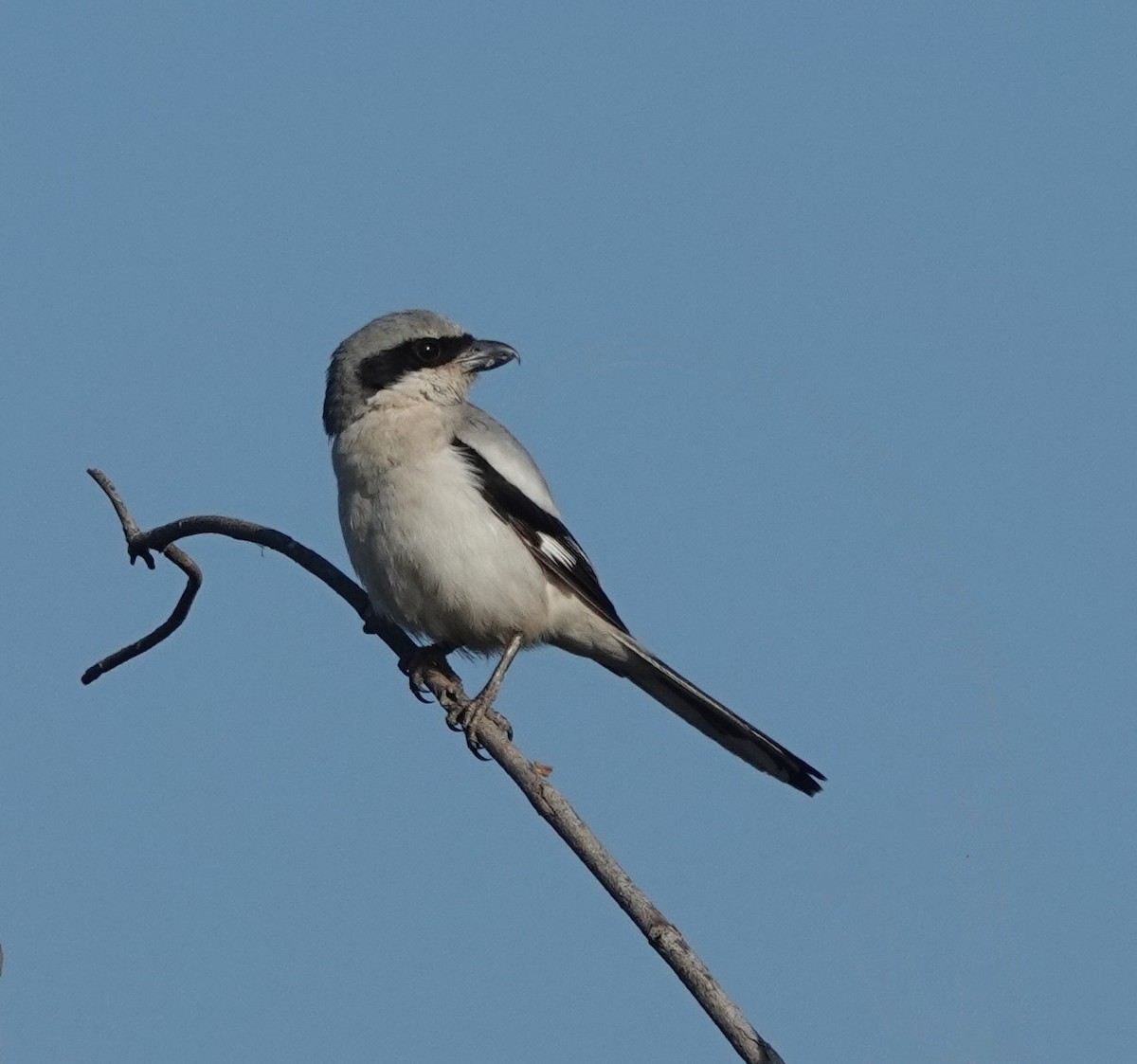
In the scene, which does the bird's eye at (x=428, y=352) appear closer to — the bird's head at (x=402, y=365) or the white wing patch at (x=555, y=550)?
the bird's head at (x=402, y=365)

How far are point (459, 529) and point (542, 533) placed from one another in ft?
1.49

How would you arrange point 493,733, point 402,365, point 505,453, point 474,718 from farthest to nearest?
point 402,365
point 505,453
point 474,718
point 493,733

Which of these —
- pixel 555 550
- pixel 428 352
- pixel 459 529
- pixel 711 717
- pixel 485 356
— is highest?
pixel 428 352

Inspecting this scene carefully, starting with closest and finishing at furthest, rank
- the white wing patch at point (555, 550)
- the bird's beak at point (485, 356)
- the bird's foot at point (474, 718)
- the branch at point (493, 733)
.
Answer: the branch at point (493, 733) → the bird's foot at point (474, 718) → the white wing patch at point (555, 550) → the bird's beak at point (485, 356)

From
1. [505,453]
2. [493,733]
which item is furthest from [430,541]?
[493,733]

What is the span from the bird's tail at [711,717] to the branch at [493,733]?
2.57ft

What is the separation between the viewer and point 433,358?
6863 millimetres

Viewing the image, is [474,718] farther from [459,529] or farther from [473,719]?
[459,529]

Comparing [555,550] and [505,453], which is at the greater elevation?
[505,453]

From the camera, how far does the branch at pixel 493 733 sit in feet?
10.3

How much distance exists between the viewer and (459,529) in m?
6.32

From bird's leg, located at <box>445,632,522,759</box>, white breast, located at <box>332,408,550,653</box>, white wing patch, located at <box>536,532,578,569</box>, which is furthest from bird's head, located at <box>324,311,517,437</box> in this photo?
bird's leg, located at <box>445,632,522,759</box>

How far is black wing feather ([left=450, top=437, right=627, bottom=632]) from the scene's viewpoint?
256 inches

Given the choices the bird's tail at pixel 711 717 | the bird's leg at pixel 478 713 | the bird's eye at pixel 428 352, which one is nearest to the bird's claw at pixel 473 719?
the bird's leg at pixel 478 713
